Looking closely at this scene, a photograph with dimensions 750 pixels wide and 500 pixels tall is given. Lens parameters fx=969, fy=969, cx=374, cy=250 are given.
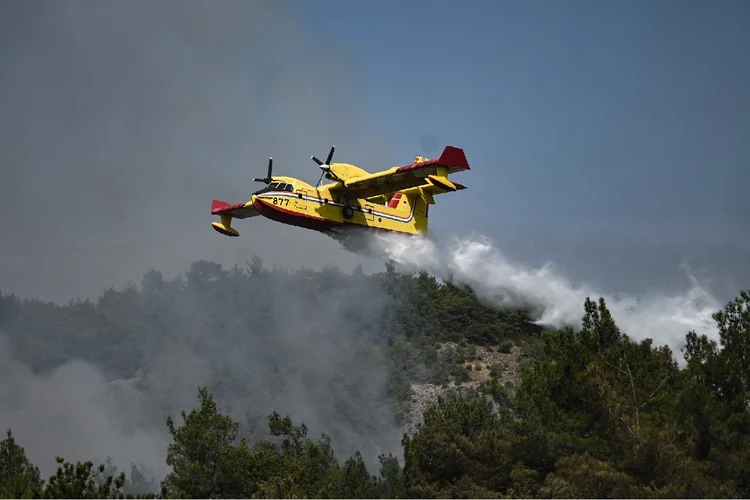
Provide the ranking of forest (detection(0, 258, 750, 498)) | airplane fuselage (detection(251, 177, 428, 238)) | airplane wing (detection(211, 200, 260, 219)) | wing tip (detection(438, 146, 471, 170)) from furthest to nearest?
1. airplane wing (detection(211, 200, 260, 219))
2. airplane fuselage (detection(251, 177, 428, 238))
3. wing tip (detection(438, 146, 471, 170))
4. forest (detection(0, 258, 750, 498))

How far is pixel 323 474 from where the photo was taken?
38.4 m

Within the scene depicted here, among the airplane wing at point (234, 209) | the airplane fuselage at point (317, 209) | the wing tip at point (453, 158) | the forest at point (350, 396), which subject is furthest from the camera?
the airplane wing at point (234, 209)

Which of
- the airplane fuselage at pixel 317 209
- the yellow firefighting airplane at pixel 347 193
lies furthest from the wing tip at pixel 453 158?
the airplane fuselage at pixel 317 209

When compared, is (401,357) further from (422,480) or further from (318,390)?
(422,480)

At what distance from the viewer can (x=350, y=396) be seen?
7981cm

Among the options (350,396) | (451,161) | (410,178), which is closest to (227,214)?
(410,178)

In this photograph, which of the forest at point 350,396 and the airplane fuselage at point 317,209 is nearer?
the forest at point 350,396

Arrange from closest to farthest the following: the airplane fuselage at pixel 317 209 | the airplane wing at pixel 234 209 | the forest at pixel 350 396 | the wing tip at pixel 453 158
A: 1. the forest at pixel 350 396
2. the wing tip at pixel 453 158
3. the airplane fuselage at pixel 317 209
4. the airplane wing at pixel 234 209

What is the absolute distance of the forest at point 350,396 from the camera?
2806 centimetres

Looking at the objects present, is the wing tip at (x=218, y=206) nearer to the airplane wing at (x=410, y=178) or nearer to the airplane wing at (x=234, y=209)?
the airplane wing at (x=234, y=209)

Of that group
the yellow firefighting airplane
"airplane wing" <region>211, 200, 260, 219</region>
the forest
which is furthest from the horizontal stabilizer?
"airplane wing" <region>211, 200, 260, 219</region>

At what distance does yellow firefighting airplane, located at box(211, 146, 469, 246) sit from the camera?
38.6 metres

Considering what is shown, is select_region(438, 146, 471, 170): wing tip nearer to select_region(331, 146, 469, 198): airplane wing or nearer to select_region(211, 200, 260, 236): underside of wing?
select_region(331, 146, 469, 198): airplane wing

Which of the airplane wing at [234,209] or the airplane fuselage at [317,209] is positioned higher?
the airplane wing at [234,209]
